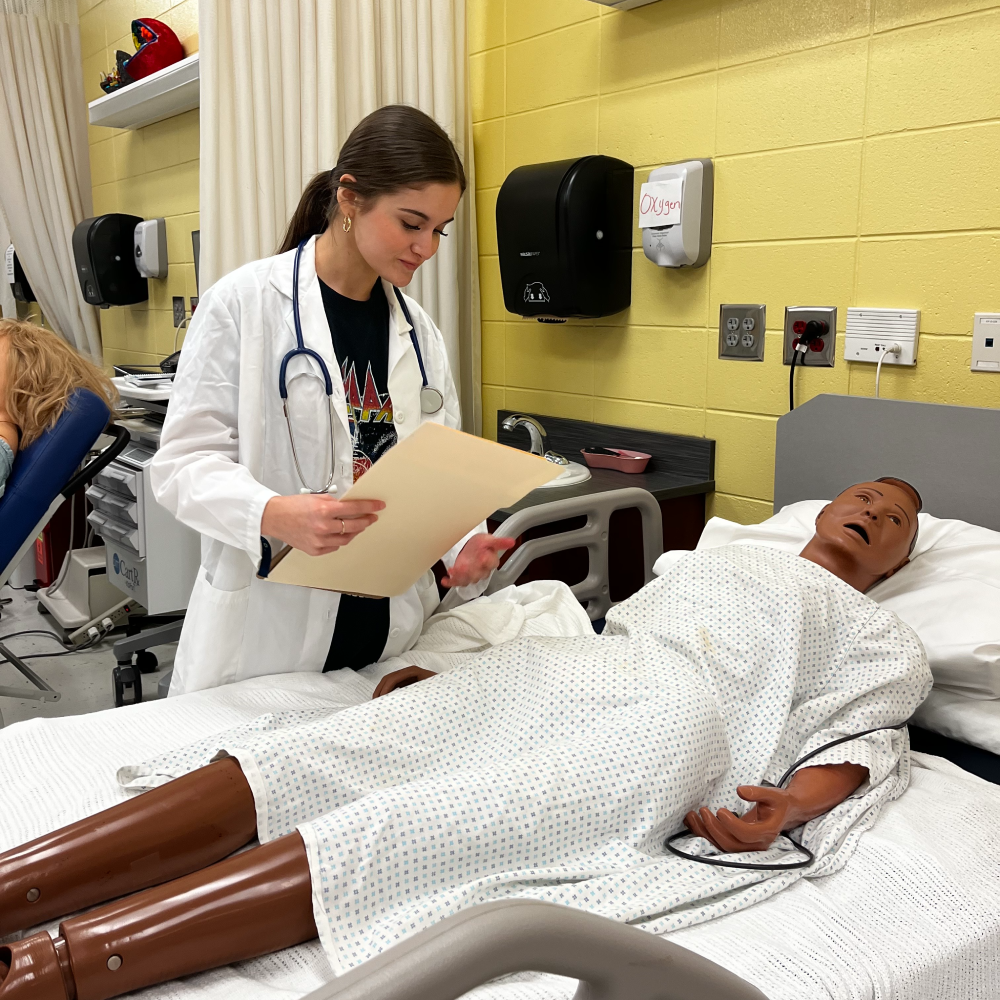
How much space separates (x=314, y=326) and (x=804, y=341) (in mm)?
1186

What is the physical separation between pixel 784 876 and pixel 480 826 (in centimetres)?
39

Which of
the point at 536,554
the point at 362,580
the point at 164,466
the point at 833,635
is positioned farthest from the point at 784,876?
the point at 164,466

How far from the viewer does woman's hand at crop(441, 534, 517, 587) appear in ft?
5.26

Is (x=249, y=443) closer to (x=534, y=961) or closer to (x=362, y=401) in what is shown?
(x=362, y=401)

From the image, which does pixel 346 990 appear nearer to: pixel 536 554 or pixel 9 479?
pixel 536 554

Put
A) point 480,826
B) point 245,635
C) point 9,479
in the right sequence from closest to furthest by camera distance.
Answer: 1. point 480,826
2. point 245,635
3. point 9,479

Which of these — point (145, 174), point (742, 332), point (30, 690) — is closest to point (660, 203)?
point (742, 332)

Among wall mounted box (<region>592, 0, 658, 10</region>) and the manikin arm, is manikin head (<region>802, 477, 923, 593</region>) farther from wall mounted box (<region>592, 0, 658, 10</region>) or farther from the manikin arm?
wall mounted box (<region>592, 0, 658, 10</region>)

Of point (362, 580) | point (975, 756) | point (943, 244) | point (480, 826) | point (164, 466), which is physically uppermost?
point (943, 244)

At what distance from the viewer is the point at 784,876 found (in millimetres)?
1153

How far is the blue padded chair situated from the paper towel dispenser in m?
2.09

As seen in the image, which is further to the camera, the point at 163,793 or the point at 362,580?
the point at 362,580

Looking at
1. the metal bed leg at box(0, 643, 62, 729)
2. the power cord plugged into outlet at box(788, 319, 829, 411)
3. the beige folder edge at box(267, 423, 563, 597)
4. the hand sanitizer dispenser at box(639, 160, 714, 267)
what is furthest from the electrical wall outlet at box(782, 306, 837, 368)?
the metal bed leg at box(0, 643, 62, 729)

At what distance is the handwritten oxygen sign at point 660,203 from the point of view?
231cm
